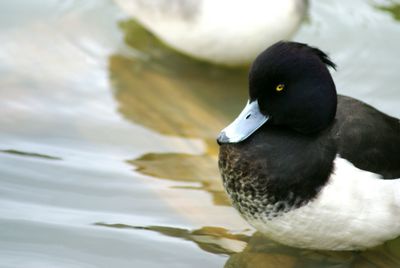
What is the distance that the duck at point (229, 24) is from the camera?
579cm

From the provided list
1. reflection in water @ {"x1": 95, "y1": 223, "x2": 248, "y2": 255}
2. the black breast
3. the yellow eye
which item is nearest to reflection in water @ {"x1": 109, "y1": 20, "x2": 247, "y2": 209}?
reflection in water @ {"x1": 95, "y1": 223, "x2": 248, "y2": 255}

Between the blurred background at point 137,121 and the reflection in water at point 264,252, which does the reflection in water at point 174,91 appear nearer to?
the blurred background at point 137,121

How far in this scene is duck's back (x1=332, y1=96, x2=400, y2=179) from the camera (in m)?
4.10

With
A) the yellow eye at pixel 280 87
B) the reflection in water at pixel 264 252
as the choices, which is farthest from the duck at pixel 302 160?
the reflection in water at pixel 264 252

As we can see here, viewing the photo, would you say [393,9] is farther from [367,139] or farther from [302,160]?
[302,160]

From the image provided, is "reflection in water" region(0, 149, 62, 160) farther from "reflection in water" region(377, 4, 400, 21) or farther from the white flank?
"reflection in water" region(377, 4, 400, 21)

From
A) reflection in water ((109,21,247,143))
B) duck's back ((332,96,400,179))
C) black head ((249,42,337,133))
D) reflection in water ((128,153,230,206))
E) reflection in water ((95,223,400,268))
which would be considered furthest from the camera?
reflection in water ((109,21,247,143))

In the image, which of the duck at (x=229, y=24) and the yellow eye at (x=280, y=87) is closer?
the yellow eye at (x=280, y=87)

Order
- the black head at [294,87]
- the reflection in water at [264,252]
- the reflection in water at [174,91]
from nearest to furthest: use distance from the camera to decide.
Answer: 1. the black head at [294,87]
2. the reflection in water at [264,252]
3. the reflection in water at [174,91]

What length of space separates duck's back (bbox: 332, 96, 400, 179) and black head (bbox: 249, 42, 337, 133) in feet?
0.40

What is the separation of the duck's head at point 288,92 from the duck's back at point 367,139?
4.8 inches

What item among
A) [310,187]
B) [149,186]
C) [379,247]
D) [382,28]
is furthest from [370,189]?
[382,28]

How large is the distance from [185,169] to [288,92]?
4.28 ft

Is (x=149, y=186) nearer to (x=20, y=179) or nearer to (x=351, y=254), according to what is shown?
(x=20, y=179)
